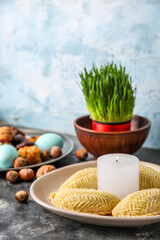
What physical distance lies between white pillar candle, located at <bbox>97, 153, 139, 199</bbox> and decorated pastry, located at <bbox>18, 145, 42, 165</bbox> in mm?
252

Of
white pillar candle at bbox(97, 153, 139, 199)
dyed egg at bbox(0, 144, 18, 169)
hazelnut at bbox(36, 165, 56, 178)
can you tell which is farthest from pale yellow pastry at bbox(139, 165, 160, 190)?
dyed egg at bbox(0, 144, 18, 169)

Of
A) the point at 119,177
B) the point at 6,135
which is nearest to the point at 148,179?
the point at 119,177

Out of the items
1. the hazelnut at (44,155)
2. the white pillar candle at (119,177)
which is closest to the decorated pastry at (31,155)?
the hazelnut at (44,155)

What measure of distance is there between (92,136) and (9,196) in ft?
0.73

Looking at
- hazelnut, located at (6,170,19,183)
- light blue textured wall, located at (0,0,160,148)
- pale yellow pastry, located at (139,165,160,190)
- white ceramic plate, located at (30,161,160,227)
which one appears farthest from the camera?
light blue textured wall, located at (0,0,160,148)

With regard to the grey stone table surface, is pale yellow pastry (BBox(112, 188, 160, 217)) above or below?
above

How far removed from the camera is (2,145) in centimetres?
78

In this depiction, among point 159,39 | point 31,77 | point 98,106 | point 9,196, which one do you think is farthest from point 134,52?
point 9,196

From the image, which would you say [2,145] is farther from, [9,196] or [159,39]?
[159,39]

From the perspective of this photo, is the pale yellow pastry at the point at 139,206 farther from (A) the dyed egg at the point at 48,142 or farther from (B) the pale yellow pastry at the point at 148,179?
(A) the dyed egg at the point at 48,142

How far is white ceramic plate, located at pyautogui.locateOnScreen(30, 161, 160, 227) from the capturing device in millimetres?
454

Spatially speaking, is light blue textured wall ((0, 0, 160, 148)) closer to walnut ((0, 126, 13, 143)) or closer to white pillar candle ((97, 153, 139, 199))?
walnut ((0, 126, 13, 143))

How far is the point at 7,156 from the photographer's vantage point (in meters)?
0.74

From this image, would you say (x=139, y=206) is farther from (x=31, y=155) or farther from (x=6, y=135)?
(x=6, y=135)
